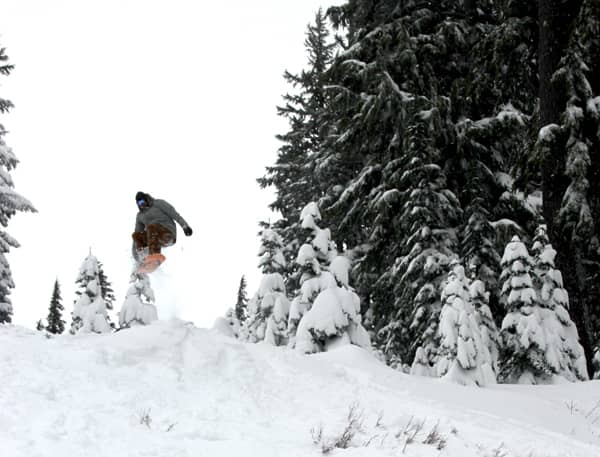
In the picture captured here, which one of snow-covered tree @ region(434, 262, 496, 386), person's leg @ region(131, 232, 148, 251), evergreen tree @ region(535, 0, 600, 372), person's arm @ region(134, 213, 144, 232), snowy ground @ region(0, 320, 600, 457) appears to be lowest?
snowy ground @ region(0, 320, 600, 457)

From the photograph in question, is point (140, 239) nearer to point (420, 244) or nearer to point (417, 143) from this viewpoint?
point (420, 244)

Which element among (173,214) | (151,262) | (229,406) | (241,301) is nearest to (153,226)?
(173,214)

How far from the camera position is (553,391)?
28.5 feet

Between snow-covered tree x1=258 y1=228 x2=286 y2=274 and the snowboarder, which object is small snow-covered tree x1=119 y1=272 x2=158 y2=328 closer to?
snow-covered tree x1=258 y1=228 x2=286 y2=274

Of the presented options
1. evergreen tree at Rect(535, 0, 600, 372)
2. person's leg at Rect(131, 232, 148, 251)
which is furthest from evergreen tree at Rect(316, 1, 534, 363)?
person's leg at Rect(131, 232, 148, 251)

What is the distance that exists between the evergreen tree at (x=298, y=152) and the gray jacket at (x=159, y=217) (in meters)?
12.2

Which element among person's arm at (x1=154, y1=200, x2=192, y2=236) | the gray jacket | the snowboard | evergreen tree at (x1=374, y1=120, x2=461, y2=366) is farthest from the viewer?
evergreen tree at (x1=374, y1=120, x2=461, y2=366)

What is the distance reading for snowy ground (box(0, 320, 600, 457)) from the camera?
4246mm

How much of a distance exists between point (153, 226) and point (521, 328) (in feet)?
26.5

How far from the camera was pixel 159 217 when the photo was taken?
10680mm

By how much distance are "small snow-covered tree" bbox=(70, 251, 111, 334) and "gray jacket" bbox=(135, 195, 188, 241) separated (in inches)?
529

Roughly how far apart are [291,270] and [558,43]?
1535 centimetres

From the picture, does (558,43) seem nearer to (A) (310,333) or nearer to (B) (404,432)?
(A) (310,333)

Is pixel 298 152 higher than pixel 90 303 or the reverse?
higher
